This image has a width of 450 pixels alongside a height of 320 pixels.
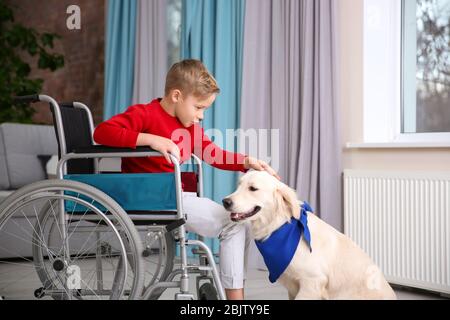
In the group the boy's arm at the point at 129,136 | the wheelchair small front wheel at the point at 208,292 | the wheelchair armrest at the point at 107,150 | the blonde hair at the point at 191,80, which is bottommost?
the wheelchair small front wheel at the point at 208,292

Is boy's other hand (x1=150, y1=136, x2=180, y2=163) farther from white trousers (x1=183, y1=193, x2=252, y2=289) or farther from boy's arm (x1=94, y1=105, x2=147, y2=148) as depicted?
white trousers (x1=183, y1=193, x2=252, y2=289)

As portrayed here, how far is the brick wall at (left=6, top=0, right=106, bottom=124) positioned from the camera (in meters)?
5.00

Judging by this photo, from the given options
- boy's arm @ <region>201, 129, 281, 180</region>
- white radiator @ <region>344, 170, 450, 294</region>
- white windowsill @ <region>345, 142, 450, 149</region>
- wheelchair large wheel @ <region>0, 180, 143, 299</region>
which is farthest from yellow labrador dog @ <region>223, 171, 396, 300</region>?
white windowsill @ <region>345, 142, 450, 149</region>

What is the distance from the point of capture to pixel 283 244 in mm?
1823

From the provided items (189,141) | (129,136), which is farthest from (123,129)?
(189,141)

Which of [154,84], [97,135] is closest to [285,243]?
[97,135]

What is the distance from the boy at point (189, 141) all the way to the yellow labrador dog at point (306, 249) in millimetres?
67

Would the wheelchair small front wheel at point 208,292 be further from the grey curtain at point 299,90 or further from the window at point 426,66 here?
the window at point 426,66

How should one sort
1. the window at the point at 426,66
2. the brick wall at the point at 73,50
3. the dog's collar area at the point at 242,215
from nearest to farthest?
the dog's collar area at the point at 242,215
the window at the point at 426,66
the brick wall at the point at 73,50

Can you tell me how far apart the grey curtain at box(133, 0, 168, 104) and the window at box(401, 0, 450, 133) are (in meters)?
1.67

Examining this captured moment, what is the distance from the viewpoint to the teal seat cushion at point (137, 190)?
179 cm

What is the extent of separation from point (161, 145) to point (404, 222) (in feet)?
4.71

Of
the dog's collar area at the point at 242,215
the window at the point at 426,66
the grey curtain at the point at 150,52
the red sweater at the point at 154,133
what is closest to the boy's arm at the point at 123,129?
the red sweater at the point at 154,133

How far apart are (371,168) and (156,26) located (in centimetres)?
190
